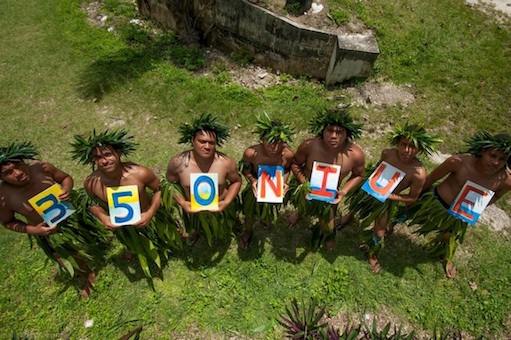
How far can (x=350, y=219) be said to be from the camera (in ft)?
14.3

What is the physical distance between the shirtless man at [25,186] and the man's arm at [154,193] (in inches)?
28.0

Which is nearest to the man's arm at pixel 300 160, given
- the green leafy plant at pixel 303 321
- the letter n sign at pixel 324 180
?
the letter n sign at pixel 324 180

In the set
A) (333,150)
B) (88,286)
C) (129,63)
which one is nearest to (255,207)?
(333,150)

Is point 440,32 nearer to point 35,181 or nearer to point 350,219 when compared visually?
point 350,219

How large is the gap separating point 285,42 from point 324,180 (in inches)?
144

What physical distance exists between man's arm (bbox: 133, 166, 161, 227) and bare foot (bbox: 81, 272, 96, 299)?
4.09ft

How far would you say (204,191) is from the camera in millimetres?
3062

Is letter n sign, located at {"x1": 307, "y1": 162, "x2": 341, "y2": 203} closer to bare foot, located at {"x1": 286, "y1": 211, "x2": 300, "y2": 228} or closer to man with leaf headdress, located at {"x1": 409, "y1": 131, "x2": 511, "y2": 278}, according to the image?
man with leaf headdress, located at {"x1": 409, "y1": 131, "x2": 511, "y2": 278}

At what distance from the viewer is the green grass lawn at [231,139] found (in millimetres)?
3646

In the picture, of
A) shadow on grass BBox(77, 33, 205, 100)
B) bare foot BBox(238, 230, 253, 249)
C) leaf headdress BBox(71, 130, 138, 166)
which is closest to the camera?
leaf headdress BBox(71, 130, 138, 166)

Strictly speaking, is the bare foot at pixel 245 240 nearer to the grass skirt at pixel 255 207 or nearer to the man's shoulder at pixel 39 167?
the grass skirt at pixel 255 207

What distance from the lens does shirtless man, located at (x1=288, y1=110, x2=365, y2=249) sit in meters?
2.94

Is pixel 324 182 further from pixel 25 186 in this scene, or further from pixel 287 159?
pixel 25 186

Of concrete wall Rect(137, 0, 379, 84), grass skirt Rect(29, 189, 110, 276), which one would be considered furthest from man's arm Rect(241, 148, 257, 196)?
concrete wall Rect(137, 0, 379, 84)
